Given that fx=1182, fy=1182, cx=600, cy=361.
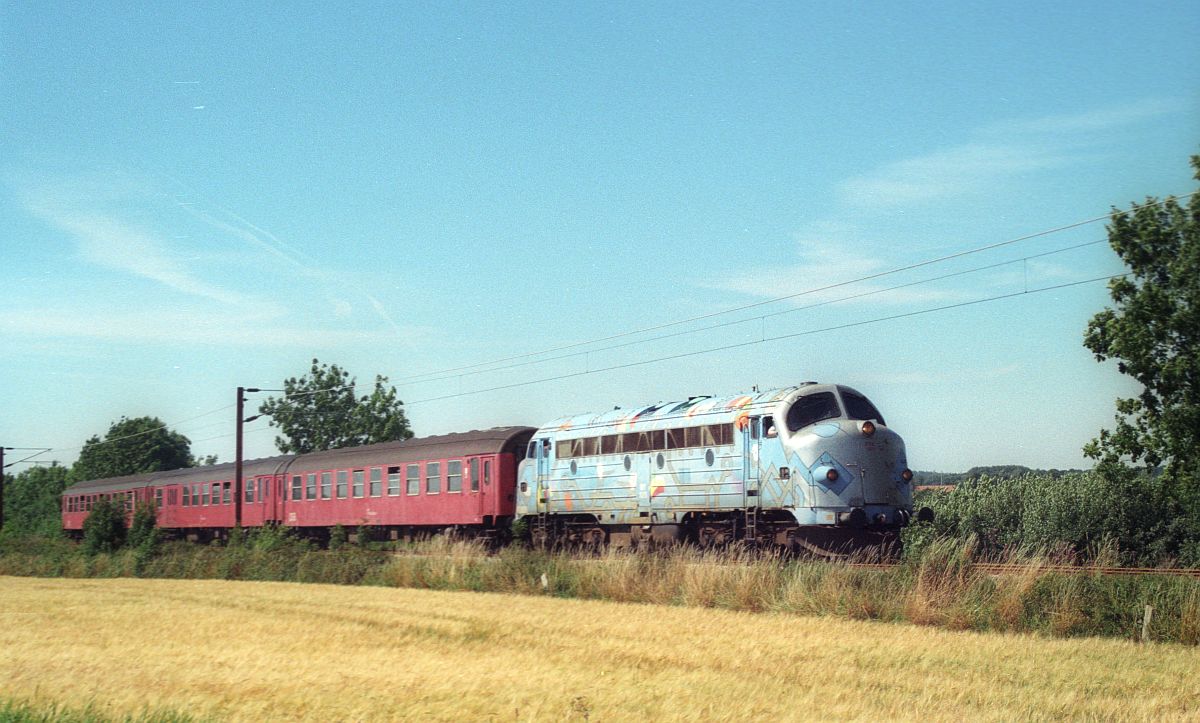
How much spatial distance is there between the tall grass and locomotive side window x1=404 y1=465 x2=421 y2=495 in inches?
269

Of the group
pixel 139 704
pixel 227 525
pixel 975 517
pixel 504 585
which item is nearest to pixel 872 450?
pixel 504 585

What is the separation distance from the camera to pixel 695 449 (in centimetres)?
2555

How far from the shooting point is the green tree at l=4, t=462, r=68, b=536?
9356 cm

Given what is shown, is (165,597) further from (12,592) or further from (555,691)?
(555,691)

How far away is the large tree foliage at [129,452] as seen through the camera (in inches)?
4373

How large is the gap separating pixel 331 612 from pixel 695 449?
924cm

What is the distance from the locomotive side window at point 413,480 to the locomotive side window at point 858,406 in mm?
16094

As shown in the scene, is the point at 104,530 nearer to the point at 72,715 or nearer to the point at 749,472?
the point at 749,472

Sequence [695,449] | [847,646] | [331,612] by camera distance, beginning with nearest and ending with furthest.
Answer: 1. [847,646]
2. [331,612]
3. [695,449]

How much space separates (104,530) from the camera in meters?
36.4

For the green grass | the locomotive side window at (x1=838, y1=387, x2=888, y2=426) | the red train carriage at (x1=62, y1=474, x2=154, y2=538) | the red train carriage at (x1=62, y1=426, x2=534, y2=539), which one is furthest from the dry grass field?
the red train carriage at (x1=62, y1=474, x2=154, y2=538)

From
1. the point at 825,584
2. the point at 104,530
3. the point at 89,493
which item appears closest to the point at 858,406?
the point at 825,584

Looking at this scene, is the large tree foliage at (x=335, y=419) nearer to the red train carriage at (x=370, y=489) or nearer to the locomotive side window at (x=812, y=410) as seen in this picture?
the red train carriage at (x=370, y=489)

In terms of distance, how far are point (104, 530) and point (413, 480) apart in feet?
31.4
